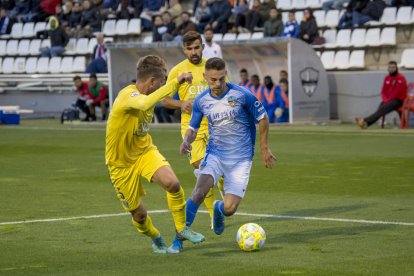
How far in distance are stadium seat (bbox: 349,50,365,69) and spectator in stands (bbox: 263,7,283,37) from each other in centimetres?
227

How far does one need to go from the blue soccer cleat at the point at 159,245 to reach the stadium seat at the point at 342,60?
21.5m

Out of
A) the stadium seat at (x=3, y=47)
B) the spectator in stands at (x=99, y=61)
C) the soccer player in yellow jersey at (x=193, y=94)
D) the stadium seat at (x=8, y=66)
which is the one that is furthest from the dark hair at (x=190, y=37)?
the stadium seat at (x=3, y=47)

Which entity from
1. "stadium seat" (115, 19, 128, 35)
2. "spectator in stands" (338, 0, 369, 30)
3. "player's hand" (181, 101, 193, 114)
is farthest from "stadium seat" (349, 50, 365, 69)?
"player's hand" (181, 101, 193, 114)

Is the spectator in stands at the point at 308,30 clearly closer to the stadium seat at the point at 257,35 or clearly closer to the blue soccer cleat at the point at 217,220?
the stadium seat at the point at 257,35

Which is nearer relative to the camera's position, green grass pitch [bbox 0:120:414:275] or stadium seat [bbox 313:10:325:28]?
green grass pitch [bbox 0:120:414:275]

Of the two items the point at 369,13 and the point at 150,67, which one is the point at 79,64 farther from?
the point at 150,67

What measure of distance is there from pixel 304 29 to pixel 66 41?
36.1ft

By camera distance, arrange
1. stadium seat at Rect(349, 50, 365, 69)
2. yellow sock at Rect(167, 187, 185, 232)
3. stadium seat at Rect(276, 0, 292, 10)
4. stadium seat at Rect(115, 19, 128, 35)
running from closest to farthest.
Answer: yellow sock at Rect(167, 187, 185, 232) → stadium seat at Rect(349, 50, 365, 69) → stadium seat at Rect(276, 0, 292, 10) → stadium seat at Rect(115, 19, 128, 35)

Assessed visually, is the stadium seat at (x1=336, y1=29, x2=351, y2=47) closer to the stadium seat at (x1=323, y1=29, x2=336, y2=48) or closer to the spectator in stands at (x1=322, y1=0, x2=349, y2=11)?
the stadium seat at (x1=323, y1=29, x2=336, y2=48)

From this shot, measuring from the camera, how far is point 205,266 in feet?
29.3

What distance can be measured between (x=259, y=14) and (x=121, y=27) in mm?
6903

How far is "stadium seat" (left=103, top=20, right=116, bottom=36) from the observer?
38.0 m

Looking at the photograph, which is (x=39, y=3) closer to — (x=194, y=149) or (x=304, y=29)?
(x=304, y=29)

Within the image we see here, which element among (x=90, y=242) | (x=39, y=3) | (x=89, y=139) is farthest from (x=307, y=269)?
(x=39, y=3)
